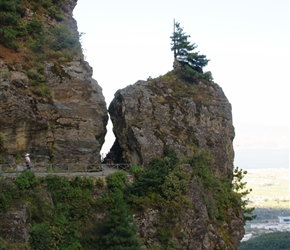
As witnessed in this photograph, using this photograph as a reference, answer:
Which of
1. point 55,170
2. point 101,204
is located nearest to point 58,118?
point 55,170

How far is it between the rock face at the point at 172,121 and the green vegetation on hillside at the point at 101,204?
62.5 inches

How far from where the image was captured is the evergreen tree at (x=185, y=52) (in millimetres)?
34344

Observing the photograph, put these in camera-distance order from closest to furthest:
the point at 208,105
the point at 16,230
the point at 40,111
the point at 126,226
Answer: the point at 16,230, the point at 126,226, the point at 40,111, the point at 208,105

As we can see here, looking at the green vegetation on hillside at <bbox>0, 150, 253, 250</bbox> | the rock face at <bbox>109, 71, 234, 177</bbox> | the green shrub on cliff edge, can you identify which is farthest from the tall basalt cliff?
the green vegetation on hillside at <bbox>0, 150, 253, 250</bbox>

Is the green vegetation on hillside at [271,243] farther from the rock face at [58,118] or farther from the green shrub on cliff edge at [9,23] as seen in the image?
the green shrub on cliff edge at [9,23]

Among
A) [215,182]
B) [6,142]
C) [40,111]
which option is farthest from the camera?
[215,182]

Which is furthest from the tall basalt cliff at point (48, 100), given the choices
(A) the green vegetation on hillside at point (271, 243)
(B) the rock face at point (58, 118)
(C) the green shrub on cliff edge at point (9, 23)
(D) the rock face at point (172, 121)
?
(A) the green vegetation on hillside at point (271, 243)

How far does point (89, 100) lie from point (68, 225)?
8918 millimetres

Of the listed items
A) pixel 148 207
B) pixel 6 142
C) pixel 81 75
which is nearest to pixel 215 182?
pixel 148 207

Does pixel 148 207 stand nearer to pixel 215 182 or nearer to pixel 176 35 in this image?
pixel 215 182

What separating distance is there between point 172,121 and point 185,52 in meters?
7.66

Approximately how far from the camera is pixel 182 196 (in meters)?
24.2

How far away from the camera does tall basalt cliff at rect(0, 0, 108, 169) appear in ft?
77.3

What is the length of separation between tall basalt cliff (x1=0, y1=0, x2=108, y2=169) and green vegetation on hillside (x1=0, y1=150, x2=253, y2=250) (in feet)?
9.17
